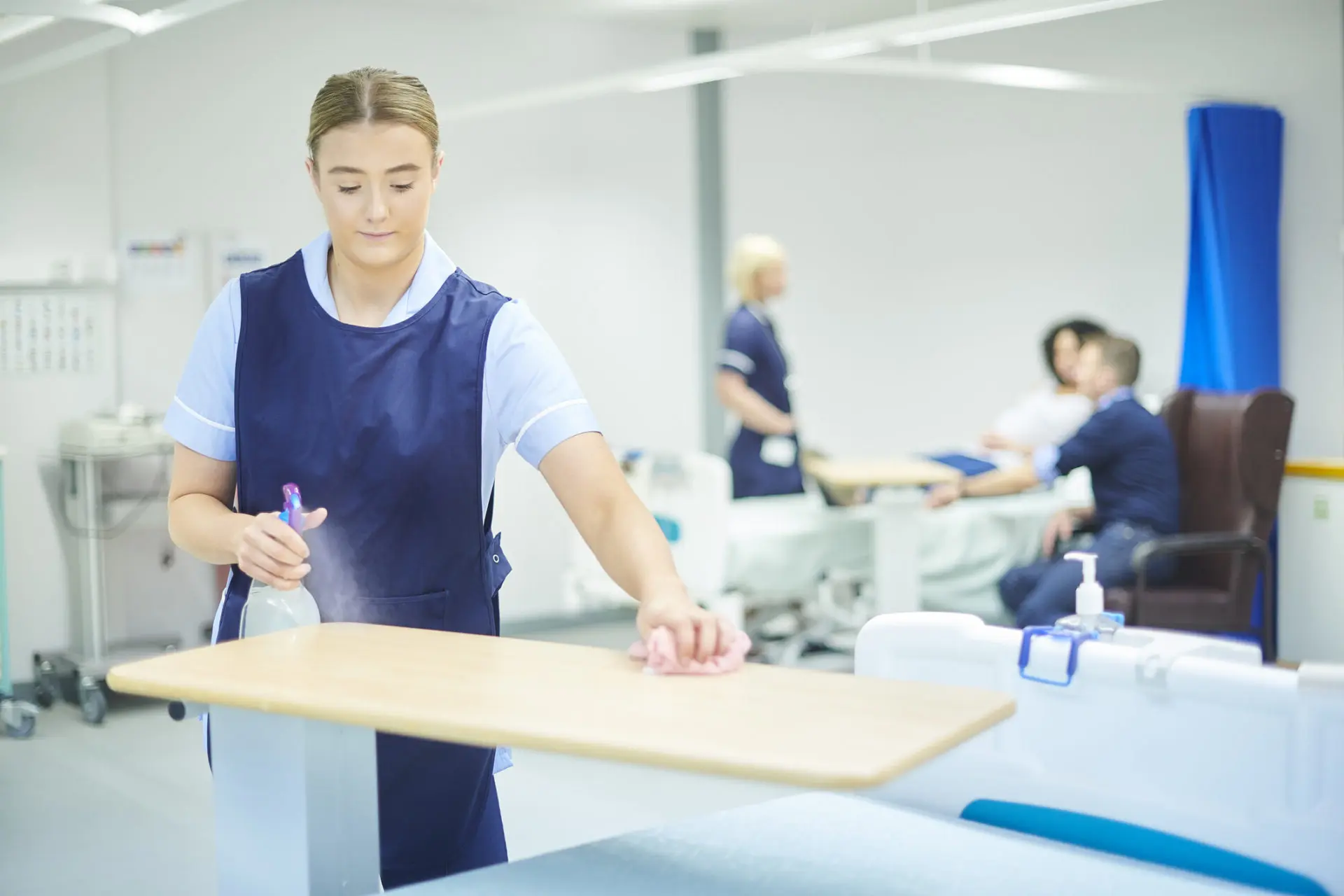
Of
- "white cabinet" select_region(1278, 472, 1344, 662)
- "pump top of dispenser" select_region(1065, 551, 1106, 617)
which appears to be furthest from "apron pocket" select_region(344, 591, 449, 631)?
"white cabinet" select_region(1278, 472, 1344, 662)

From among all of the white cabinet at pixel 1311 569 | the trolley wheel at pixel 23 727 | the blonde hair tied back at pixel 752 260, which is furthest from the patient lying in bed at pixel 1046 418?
the trolley wheel at pixel 23 727

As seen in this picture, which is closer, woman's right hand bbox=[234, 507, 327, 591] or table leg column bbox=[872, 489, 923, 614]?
woman's right hand bbox=[234, 507, 327, 591]

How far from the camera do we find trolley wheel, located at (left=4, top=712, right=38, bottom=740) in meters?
4.78

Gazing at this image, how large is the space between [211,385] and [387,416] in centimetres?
24

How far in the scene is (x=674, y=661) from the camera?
54.8 inches

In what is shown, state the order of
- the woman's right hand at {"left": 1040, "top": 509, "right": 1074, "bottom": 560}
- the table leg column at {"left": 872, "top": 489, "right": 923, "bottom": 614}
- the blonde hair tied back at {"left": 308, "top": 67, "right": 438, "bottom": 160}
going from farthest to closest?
the table leg column at {"left": 872, "top": 489, "right": 923, "bottom": 614}, the woman's right hand at {"left": 1040, "top": 509, "right": 1074, "bottom": 560}, the blonde hair tied back at {"left": 308, "top": 67, "right": 438, "bottom": 160}

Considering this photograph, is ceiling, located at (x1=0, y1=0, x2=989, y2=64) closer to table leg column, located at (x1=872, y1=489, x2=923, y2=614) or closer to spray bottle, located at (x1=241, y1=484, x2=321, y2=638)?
table leg column, located at (x1=872, y1=489, x2=923, y2=614)

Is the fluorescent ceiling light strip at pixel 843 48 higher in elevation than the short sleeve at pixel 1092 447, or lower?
higher

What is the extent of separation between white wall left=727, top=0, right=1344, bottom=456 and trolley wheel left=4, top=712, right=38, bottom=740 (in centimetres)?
394

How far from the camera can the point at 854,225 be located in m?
7.32

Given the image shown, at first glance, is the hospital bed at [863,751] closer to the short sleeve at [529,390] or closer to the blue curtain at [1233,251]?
the short sleeve at [529,390]

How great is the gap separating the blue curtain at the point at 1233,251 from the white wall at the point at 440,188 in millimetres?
2506

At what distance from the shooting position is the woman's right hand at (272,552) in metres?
1.51

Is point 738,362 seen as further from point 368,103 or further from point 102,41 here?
point 368,103
